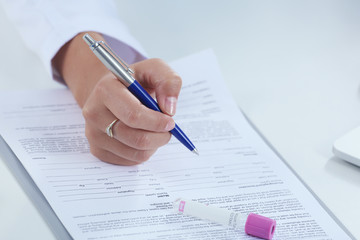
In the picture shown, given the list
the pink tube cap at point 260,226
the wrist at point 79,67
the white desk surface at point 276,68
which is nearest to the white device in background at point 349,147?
the white desk surface at point 276,68

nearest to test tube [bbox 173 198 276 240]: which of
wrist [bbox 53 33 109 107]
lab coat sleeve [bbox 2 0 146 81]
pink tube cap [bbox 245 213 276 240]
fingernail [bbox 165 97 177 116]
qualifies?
pink tube cap [bbox 245 213 276 240]

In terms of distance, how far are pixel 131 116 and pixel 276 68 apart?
397mm

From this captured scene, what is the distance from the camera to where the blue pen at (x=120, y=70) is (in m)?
0.49

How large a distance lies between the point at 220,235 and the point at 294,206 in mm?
107

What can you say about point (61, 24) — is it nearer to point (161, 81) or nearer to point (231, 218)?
point (161, 81)

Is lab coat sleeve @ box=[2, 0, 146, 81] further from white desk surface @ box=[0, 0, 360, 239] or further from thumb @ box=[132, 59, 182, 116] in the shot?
thumb @ box=[132, 59, 182, 116]

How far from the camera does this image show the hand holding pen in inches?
20.4

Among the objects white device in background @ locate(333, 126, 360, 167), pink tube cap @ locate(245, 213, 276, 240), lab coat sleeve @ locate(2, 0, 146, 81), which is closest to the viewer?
pink tube cap @ locate(245, 213, 276, 240)

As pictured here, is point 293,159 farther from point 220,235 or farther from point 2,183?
point 2,183

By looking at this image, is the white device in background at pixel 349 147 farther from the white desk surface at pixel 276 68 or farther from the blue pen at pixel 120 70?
the blue pen at pixel 120 70

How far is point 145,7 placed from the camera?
101 cm

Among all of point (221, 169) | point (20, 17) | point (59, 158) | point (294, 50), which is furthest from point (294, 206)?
point (20, 17)

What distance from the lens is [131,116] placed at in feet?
1.69

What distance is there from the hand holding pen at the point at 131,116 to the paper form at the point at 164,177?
0.08 feet
